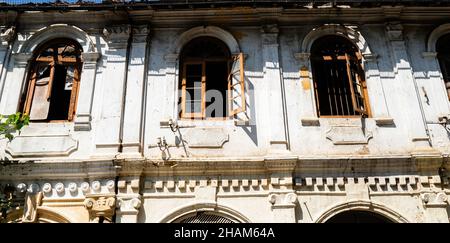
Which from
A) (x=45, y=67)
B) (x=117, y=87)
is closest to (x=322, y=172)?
(x=117, y=87)

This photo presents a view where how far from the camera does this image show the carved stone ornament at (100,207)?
6941mm

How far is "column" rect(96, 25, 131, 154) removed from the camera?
7641 mm

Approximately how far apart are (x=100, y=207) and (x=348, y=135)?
4675mm

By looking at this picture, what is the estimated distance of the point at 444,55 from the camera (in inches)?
350

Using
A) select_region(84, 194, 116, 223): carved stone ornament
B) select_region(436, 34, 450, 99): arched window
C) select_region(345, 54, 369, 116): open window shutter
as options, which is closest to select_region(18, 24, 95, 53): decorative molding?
select_region(84, 194, 116, 223): carved stone ornament

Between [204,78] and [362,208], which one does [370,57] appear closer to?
[362,208]

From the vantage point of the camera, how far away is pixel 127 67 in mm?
8445

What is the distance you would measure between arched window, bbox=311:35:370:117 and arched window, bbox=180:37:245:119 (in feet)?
5.52

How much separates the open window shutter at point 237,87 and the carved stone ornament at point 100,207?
9.06ft

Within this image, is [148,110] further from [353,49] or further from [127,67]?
[353,49]

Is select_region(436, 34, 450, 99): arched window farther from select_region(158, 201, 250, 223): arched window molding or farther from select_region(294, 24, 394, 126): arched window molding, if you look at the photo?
select_region(158, 201, 250, 223): arched window molding

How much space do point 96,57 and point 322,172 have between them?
5049mm
